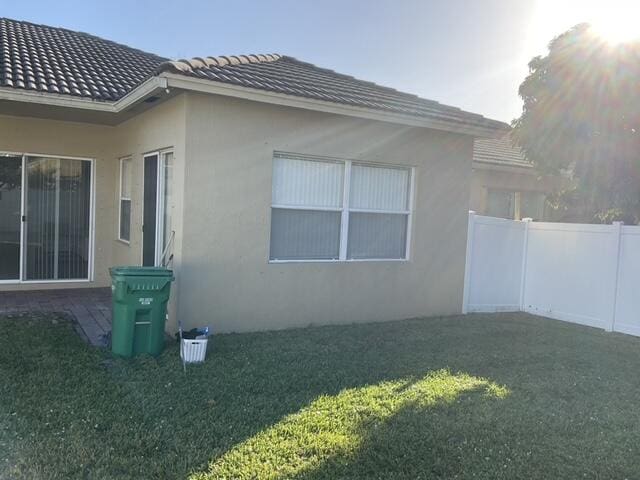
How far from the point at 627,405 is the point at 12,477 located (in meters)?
5.44

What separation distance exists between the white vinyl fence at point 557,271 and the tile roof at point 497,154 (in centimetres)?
297

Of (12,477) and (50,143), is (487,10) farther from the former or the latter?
(12,477)

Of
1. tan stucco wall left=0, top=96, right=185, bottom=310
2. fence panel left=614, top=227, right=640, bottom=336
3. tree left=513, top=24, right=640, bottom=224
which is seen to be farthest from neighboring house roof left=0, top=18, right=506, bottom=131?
fence panel left=614, top=227, right=640, bottom=336

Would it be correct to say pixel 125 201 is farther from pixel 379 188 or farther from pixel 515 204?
pixel 515 204

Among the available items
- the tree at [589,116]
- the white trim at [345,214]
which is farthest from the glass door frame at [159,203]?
the tree at [589,116]

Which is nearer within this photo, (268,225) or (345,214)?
(268,225)

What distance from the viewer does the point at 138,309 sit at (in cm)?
597

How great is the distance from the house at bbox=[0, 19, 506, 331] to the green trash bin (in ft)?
2.79

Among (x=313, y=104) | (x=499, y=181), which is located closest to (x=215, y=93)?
(x=313, y=104)

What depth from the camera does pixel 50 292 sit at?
378 inches

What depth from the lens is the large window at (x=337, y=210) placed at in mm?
7727

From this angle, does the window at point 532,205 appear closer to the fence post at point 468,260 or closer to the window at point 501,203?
the window at point 501,203

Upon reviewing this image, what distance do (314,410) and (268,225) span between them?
334cm

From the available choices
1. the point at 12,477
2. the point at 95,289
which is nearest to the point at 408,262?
the point at 95,289
